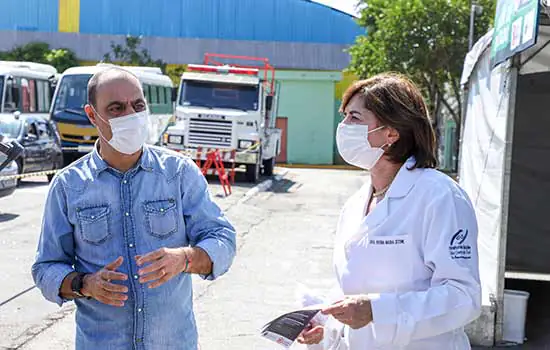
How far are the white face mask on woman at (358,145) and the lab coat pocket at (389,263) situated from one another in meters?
0.35

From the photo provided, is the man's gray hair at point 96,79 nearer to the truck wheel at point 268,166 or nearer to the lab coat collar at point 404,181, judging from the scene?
the lab coat collar at point 404,181

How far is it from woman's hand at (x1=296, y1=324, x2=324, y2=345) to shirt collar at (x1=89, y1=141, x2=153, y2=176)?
87cm

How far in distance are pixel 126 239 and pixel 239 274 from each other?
7.07 metres

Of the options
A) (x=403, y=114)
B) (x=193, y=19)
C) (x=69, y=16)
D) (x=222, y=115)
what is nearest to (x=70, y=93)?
(x=222, y=115)

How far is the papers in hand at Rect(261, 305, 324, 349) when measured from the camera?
2.91 meters

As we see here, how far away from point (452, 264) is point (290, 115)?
41.0 meters

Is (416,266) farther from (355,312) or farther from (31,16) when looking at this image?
(31,16)

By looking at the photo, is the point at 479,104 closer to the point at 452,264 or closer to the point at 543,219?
the point at 543,219

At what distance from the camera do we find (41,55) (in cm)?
4316

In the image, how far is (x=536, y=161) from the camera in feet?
33.6

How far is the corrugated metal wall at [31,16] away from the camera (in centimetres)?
4569

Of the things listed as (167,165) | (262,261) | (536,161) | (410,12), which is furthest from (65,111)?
(167,165)

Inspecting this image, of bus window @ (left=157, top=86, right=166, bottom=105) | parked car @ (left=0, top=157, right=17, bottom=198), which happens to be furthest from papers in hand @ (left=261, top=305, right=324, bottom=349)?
bus window @ (left=157, top=86, right=166, bottom=105)

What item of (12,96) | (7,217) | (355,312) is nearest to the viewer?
(355,312)
